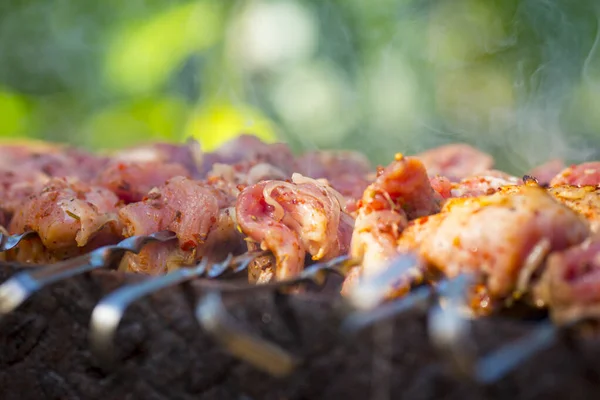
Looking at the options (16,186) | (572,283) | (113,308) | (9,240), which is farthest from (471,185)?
(16,186)

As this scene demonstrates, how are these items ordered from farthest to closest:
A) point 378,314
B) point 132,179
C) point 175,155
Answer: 1. point 175,155
2. point 132,179
3. point 378,314

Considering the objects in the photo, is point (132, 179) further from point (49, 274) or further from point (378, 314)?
point (378, 314)

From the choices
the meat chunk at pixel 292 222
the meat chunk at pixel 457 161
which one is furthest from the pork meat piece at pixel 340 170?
the meat chunk at pixel 292 222

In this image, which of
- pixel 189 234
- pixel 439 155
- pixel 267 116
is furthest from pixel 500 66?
pixel 189 234

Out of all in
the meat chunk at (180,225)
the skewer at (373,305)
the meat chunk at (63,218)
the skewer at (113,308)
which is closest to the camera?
the skewer at (373,305)

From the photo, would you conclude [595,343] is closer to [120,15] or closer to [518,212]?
[518,212]

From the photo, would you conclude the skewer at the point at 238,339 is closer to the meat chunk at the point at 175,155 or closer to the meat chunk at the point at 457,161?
the meat chunk at the point at 457,161

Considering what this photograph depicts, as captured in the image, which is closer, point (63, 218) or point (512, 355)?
point (512, 355)
